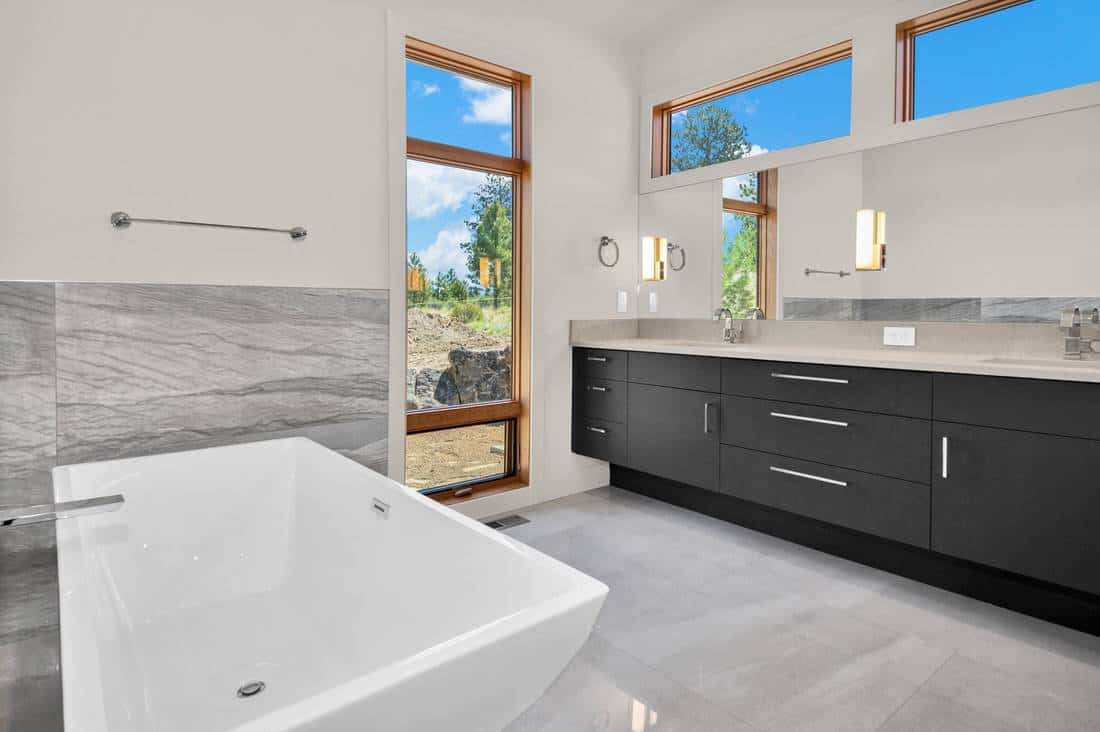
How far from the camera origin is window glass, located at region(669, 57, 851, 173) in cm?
321

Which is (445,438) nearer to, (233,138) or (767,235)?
(233,138)

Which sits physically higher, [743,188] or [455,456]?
[743,188]

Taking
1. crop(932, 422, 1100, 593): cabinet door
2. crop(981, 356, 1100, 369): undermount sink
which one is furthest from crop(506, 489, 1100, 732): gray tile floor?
crop(981, 356, 1100, 369): undermount sink

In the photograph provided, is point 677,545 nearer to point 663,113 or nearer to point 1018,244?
point 1018,244

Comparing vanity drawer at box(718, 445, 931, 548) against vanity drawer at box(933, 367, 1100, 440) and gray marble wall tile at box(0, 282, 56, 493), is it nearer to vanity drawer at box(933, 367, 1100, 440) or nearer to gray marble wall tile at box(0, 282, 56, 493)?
vanity drawer at box(933, 367, 1100, 440)

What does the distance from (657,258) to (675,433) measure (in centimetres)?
115

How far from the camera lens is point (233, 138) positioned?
8.61 feet

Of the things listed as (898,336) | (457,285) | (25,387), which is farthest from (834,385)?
(25,387)

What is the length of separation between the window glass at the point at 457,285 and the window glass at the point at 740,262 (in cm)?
116

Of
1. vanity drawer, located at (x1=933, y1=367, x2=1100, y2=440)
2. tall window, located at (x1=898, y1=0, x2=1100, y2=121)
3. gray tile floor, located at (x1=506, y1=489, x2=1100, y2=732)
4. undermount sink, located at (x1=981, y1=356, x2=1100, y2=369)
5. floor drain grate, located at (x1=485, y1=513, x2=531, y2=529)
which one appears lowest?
gray tile floor, located at (x1=506, y1=489, x2=1100, y2=732)

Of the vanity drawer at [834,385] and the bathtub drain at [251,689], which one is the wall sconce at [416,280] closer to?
the vanity drawer at [834,385]

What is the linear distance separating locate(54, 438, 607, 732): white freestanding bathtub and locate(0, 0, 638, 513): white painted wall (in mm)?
775

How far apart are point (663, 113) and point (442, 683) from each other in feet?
12.3

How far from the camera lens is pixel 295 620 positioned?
6.93 ft
